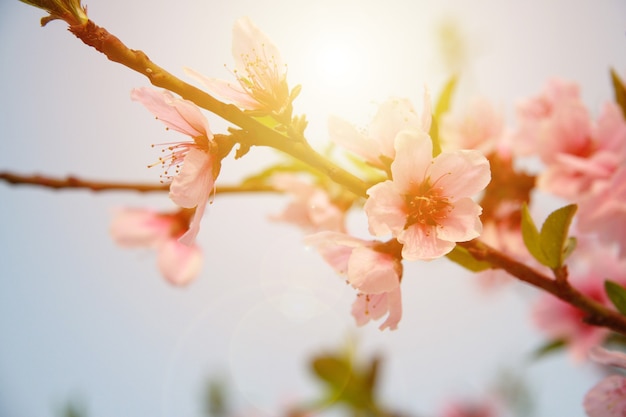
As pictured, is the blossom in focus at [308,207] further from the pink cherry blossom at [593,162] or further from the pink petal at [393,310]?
the pink cherry blossom at [593,162]

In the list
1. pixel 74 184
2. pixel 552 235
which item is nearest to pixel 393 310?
pixel 552 235

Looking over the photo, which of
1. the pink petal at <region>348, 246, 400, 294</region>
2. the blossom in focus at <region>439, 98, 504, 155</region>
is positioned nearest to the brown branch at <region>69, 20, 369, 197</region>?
the pink petal at <region>348, 246, 400, 294</region>

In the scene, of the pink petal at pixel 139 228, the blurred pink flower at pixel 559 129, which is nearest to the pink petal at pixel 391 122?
the blurred pink flower at pixel 559 129

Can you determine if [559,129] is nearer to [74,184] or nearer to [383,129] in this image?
[383,129]

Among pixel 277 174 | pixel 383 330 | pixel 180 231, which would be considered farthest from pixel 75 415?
pixel 383 330

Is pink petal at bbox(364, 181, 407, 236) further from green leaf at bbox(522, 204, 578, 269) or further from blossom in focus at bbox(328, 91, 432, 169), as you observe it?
green leaf at bbox(522, 204, 578, 269)
